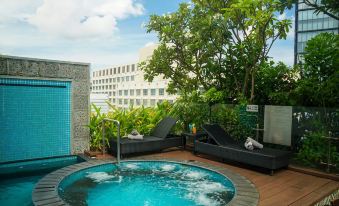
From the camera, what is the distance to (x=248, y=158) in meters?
6.78

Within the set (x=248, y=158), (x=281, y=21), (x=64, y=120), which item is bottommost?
(x=248, y=158)

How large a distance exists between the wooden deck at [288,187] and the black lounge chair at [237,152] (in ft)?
0.80

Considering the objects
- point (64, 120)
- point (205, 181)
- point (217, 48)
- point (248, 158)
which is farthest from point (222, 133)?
point (64, 120)

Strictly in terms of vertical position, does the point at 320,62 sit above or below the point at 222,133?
above


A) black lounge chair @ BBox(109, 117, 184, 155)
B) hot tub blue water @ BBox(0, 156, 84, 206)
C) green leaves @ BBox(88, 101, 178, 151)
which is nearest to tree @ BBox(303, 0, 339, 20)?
black lounge chair @ BBox(109, 117, 184, 155)

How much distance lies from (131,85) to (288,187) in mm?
77758

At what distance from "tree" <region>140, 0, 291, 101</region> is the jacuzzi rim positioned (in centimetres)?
361

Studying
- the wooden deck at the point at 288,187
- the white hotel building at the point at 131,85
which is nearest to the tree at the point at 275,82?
the wooden deck at the point at 288,187

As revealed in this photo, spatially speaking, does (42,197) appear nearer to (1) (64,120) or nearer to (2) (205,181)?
(2) (205,181)

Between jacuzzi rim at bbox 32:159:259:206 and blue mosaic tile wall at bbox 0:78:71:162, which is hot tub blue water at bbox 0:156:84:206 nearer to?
blue mosaic tile wall at bbox 0:78:71:162

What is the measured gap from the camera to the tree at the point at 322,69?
7.02 metres

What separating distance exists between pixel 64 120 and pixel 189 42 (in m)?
6.19

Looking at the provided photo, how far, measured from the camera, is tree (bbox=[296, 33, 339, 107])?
23.0ft

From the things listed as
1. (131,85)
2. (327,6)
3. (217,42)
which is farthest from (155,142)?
(131,85)
